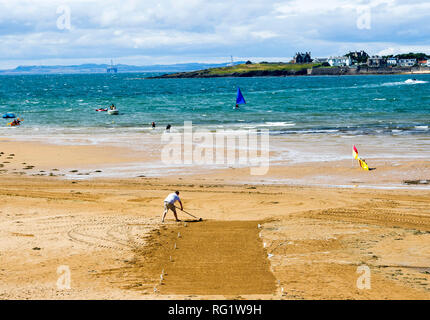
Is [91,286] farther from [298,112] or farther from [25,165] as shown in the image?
[298,112]

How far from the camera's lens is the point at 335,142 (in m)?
39.1

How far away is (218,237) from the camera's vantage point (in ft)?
56.4

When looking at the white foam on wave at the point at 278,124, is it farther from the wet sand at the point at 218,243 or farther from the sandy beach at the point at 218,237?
the wet sand at the point at 218,243

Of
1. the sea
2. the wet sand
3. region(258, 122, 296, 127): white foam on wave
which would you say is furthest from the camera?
region(258, 122, 296, 127): white foam on wave

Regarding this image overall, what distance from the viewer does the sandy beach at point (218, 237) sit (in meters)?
12.9

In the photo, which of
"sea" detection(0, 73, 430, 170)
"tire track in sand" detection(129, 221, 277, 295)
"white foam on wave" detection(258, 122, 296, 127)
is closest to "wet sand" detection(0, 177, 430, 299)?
"tire track in sand" detection(129, 221, 277, 295)

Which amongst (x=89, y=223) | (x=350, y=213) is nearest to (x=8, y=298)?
(x=89, y=223)

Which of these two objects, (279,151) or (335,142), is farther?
(335,142)

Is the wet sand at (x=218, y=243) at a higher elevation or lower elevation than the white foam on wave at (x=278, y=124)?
lower

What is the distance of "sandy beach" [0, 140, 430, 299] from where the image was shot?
12938mm

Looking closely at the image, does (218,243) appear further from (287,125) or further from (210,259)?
(287,125)

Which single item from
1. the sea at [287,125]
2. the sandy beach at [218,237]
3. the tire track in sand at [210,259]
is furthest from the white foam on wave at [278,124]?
the tire track in sand at [210,259]

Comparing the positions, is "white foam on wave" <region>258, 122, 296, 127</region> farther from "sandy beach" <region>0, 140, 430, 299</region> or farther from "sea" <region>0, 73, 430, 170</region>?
"sandy beach" <region>0, 140, 430, 299</region>
